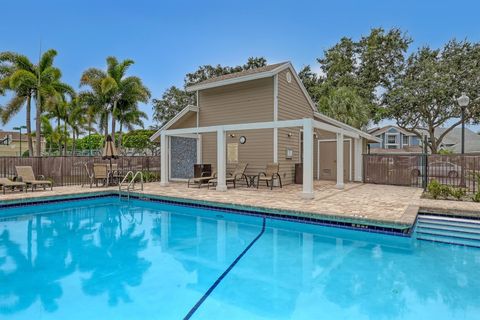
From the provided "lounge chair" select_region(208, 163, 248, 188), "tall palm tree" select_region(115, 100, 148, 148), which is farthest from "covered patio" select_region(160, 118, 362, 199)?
"tall palm tree" select_region(115, 100, 148, 148)

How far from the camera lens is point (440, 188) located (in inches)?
360

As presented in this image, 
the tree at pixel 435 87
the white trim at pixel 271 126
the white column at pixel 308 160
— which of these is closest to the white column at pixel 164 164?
the white trim at pixel 271 126

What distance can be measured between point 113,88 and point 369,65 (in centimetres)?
1885

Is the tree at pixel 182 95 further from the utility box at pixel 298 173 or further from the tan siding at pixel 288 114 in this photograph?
the utility box at pixel 298 173

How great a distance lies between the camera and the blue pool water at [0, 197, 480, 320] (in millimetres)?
3662

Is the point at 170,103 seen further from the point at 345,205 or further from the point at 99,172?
the point at 345,205

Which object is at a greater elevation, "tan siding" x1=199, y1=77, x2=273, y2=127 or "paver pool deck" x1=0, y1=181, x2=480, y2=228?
"tan siding" x1=199, y1=77, x2=273, y2=127

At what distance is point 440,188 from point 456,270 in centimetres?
509

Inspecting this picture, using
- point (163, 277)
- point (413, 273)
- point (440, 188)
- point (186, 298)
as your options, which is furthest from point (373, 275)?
point (440, 188)

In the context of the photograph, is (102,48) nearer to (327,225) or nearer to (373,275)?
(327,225)

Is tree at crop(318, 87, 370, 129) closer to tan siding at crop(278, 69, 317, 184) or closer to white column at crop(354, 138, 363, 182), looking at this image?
white column at crop(354, 138, 363, 182)

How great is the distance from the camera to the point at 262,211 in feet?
26.1

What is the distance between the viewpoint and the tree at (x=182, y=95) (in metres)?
27.9

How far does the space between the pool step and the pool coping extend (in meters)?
0.41
